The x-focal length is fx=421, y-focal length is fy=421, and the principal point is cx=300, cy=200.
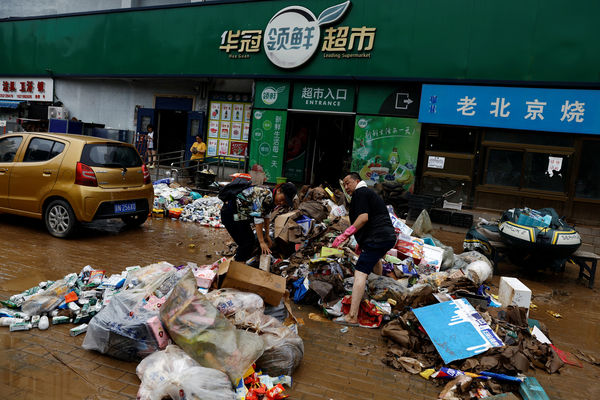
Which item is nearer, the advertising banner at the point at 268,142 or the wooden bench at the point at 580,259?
the wooden bench at the point at 580,259

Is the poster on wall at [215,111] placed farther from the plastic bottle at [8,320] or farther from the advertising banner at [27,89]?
the plastic bottle at [8,320]

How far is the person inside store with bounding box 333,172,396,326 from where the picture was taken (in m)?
4.92

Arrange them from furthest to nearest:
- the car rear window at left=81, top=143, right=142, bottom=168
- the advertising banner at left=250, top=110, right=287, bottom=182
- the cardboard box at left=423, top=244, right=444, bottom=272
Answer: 1. the advertising banner at left=250, top=110, right=287, bottom=182
2. the car rear window at left=81, top=143, right=142, bottom=168
3. the cardboard box at left=423, top=244, right=444, bottom=272

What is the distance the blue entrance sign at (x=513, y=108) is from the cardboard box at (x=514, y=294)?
7.24 meters

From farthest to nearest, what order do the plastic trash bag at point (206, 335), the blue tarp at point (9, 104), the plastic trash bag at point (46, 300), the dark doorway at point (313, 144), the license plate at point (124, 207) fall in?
the blue tarp at point (9, 104) → the dark doorway at point (313, 144) → the license plate at point (124, 207) → the plastic trash bag at point (46, 300) → the plastic trash bag at point (206, 335)

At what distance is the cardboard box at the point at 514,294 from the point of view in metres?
5.13

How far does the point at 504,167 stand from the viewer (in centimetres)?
1174

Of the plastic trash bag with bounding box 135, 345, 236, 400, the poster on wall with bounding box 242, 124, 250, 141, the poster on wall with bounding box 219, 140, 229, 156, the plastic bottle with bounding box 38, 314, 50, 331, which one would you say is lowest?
the plastic bottle with bounding box 38, 314, 50, 331

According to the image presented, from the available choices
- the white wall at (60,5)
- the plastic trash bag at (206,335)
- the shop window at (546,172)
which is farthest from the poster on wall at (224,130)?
the plastic trash bag at (206,335)

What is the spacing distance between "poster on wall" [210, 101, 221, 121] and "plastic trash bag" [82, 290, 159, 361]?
13304 mm

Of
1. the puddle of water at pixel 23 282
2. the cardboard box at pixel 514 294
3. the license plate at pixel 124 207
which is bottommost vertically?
the puddle of water at pixel 23 282

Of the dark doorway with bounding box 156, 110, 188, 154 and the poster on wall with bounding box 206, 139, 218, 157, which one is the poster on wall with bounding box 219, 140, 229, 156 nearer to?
the poster on wall with bounding box 206, 139, 218, 157

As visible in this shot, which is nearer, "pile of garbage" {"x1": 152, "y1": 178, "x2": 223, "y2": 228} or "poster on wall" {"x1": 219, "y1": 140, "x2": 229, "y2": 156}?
"pile of garbage" {"x1": 152, "y1": 178, "x2": 223, "y2": 228}

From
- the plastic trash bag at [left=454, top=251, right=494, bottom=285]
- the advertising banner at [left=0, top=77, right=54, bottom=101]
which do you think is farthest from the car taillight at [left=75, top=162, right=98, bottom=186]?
the advertising banner at [left=0, top=77, right=54, bottom=101]
